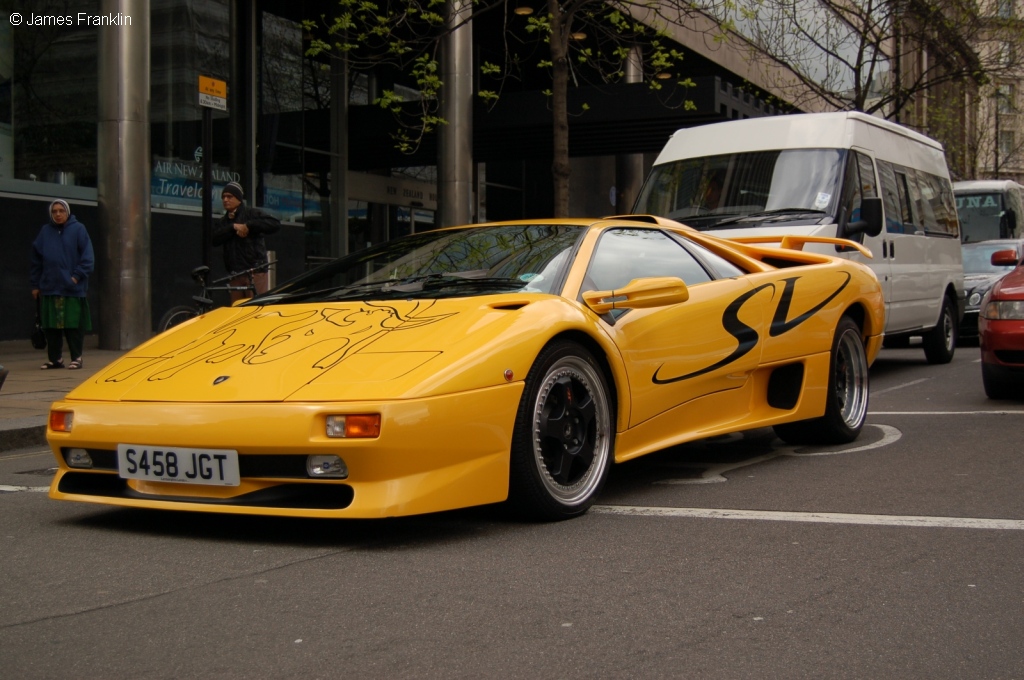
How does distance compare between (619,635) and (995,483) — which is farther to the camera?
(995,483)

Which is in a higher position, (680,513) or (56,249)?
(56,249)

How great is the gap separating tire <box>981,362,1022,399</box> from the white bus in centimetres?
1731

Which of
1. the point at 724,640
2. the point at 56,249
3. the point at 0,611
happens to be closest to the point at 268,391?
the point at 0,611

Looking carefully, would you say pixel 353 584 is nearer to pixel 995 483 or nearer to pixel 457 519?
pixel 457 519

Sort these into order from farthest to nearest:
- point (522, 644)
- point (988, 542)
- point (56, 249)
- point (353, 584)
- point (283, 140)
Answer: point (283, 140)
point (56, 249)
point (988, 542)
point (353, 584)
point (522, 644)

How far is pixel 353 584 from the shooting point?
11.6 feet

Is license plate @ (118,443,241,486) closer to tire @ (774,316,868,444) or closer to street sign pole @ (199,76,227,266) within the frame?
tire @ (774,316,868,444)

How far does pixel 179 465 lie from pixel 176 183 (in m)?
12.2

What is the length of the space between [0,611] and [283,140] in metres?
16.2

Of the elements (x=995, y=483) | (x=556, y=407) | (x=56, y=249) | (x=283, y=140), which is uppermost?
(x=283, y=140)

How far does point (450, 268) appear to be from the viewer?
201 inches

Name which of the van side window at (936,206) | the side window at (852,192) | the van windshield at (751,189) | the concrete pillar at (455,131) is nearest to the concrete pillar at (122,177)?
the concrete pillar at (455,131)

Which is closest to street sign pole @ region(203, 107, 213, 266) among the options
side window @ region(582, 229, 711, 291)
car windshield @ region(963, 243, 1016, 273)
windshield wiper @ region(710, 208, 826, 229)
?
windshield wiper @ region(710, 208, 826, 229)

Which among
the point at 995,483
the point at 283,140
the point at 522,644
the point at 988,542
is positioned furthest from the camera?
the point at 283,140
